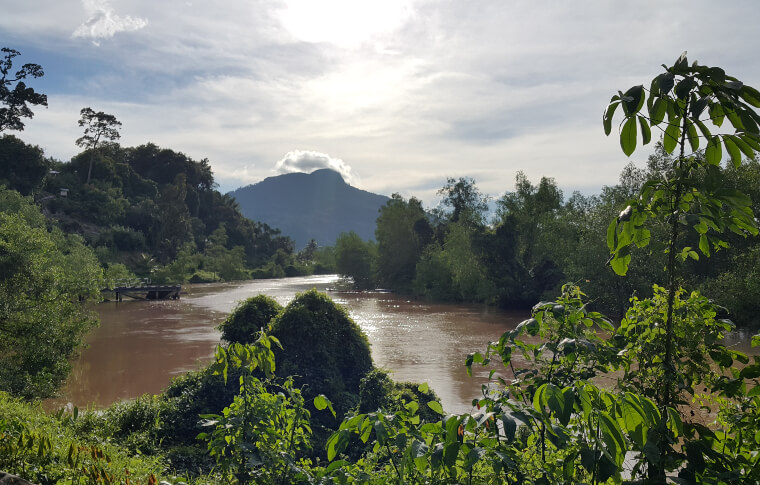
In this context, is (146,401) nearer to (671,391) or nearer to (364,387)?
(364,387)

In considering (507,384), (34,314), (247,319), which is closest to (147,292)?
(34,314)

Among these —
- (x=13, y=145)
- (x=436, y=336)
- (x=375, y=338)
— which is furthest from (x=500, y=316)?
(x=13, y=145)

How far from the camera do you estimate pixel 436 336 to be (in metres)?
23.9

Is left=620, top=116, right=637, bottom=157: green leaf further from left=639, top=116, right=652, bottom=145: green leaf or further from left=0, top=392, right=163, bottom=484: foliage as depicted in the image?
left=0, top=392, right=163, bottom=484: foliage

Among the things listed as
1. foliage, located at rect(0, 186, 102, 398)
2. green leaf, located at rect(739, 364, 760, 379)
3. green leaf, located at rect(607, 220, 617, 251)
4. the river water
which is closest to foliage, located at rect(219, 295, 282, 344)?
the river water

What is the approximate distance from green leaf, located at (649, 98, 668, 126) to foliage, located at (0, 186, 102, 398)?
12453 millimetres

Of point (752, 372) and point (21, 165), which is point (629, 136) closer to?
point (752, 372)

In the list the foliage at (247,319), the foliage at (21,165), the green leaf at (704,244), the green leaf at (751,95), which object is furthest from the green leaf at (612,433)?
the foliage at (21,165)

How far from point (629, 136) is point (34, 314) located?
1341cm

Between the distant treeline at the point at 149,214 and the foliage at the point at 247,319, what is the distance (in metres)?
34.1

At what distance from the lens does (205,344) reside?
67.5 feet

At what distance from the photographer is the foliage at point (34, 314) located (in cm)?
1112

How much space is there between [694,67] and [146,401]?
8943 millimetres

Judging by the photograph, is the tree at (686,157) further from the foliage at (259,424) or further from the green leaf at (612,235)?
the foliage at (259,424)
